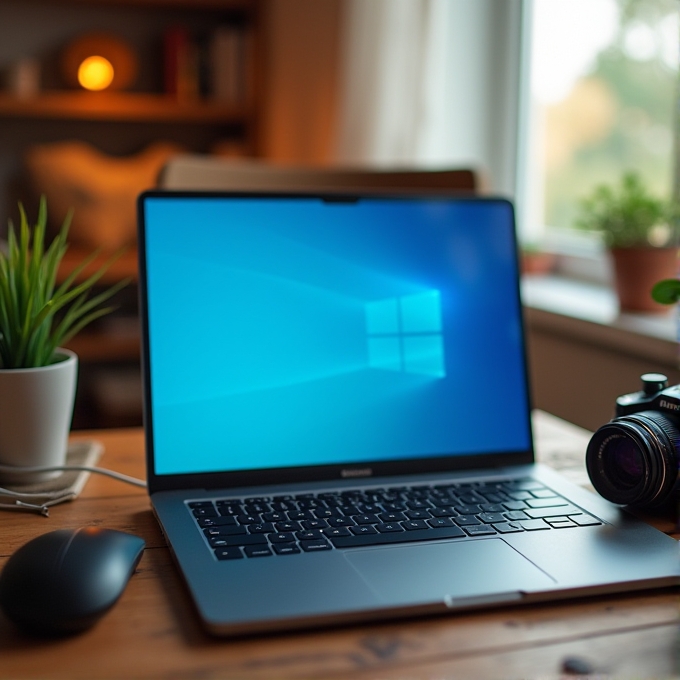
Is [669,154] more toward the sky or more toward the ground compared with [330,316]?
more toward the sky

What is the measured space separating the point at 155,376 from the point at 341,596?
31cm

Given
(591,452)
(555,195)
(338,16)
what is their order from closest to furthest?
(591,452) → (555,195) → (338,16)

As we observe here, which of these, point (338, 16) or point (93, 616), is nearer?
point (93, 616)

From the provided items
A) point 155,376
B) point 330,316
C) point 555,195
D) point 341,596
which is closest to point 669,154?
point 555,195

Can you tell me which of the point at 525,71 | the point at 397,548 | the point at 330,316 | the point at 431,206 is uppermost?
the point at 525,71

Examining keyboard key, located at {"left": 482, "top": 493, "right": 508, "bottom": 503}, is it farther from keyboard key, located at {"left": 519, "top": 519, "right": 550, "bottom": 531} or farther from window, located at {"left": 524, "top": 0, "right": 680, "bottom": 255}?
window, located at {"left": 524, "top": 0, "right": 680, "bottom": 255}

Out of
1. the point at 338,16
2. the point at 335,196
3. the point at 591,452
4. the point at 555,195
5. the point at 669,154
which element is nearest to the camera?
the point at 591,452

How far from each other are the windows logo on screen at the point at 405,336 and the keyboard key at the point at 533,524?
0.65ft

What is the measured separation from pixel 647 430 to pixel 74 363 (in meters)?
0.52

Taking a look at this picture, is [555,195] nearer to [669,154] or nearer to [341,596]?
[669,154]

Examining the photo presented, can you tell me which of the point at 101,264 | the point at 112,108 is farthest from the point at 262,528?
the point at 112,108

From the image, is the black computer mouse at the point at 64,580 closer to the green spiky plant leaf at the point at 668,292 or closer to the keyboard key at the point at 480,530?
the keyboard key at the point at 480,530

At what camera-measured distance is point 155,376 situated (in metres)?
0.74

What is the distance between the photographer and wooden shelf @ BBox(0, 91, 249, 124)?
2.82 metres
